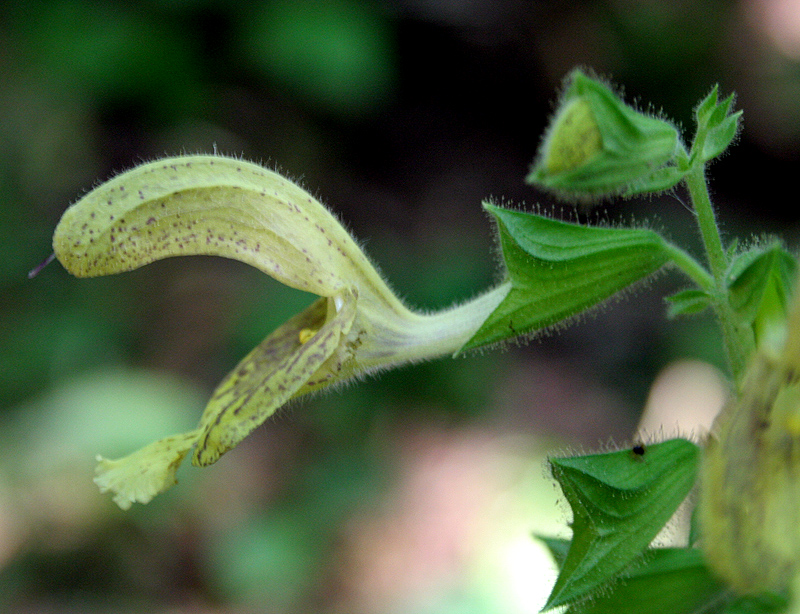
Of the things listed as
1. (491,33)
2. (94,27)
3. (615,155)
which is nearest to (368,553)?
(615,155)

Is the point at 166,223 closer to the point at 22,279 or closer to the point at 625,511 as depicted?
the point at 625,511

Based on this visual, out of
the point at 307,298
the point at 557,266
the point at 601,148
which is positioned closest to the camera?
the point at 601,148

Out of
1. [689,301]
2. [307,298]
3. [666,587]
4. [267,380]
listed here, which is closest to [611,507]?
[666,587]

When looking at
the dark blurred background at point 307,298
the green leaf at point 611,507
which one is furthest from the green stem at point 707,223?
the dark blurred background at point 307,298

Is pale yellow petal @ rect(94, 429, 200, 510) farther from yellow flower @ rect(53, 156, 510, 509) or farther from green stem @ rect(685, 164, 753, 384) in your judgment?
green stem @ rect(685, 164, 753, 384)

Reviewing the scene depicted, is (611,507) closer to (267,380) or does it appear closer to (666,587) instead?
→ (666,587)

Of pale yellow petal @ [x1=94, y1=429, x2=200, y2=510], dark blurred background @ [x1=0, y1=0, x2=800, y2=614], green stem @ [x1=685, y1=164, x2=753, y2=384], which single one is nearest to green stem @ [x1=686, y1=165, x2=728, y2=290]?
green stem @ [x1=685, y1=164, x2=753, y2=384]

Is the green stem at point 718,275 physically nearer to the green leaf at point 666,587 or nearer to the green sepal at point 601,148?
the green sepal at point 601,148
